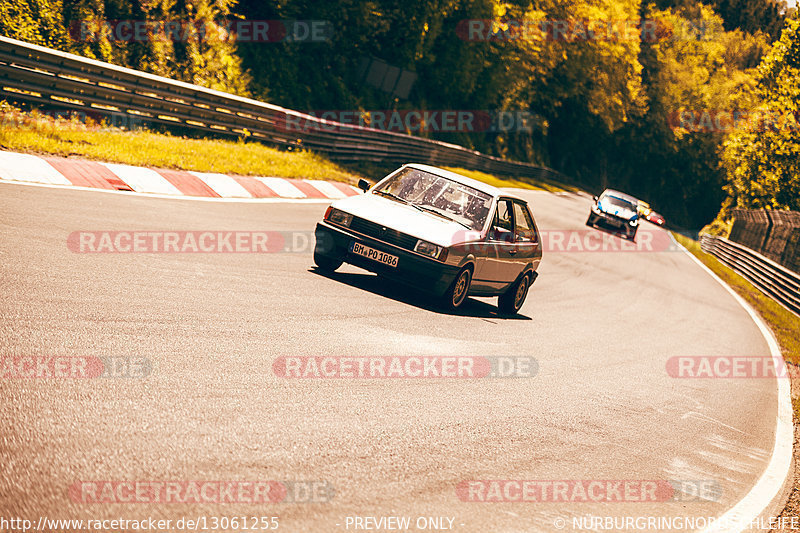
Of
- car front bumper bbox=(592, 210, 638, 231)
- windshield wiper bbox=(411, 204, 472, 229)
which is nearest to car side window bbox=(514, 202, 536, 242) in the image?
windshield wiper bbox=(411, 204, 472, 229)

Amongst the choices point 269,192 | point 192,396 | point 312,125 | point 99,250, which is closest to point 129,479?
point 192,396

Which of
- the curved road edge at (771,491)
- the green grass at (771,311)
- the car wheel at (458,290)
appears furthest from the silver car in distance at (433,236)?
the green grass at (771,311)

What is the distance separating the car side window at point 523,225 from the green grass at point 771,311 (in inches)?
217

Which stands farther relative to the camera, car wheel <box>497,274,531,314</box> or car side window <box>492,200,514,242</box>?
car wheel <box>497,274,531,314</box>

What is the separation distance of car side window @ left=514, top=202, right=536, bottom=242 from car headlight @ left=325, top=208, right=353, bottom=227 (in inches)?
106

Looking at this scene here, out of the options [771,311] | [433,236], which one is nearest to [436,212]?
[433,236]

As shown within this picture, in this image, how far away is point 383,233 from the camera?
30.9 feet

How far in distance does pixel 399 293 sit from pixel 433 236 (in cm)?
120

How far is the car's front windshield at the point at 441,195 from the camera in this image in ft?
33.6

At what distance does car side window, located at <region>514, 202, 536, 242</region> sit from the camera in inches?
448

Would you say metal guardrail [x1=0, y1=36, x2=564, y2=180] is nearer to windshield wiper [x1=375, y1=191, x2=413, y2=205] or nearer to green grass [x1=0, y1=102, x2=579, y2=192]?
green grass [x1=0, y1=102, x2=579, y2=192]

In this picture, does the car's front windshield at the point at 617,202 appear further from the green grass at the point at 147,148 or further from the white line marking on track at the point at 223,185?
the white line marking on track at the point at 223,185

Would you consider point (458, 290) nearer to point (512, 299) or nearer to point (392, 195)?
point (392, 195)

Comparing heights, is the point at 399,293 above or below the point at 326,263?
below
